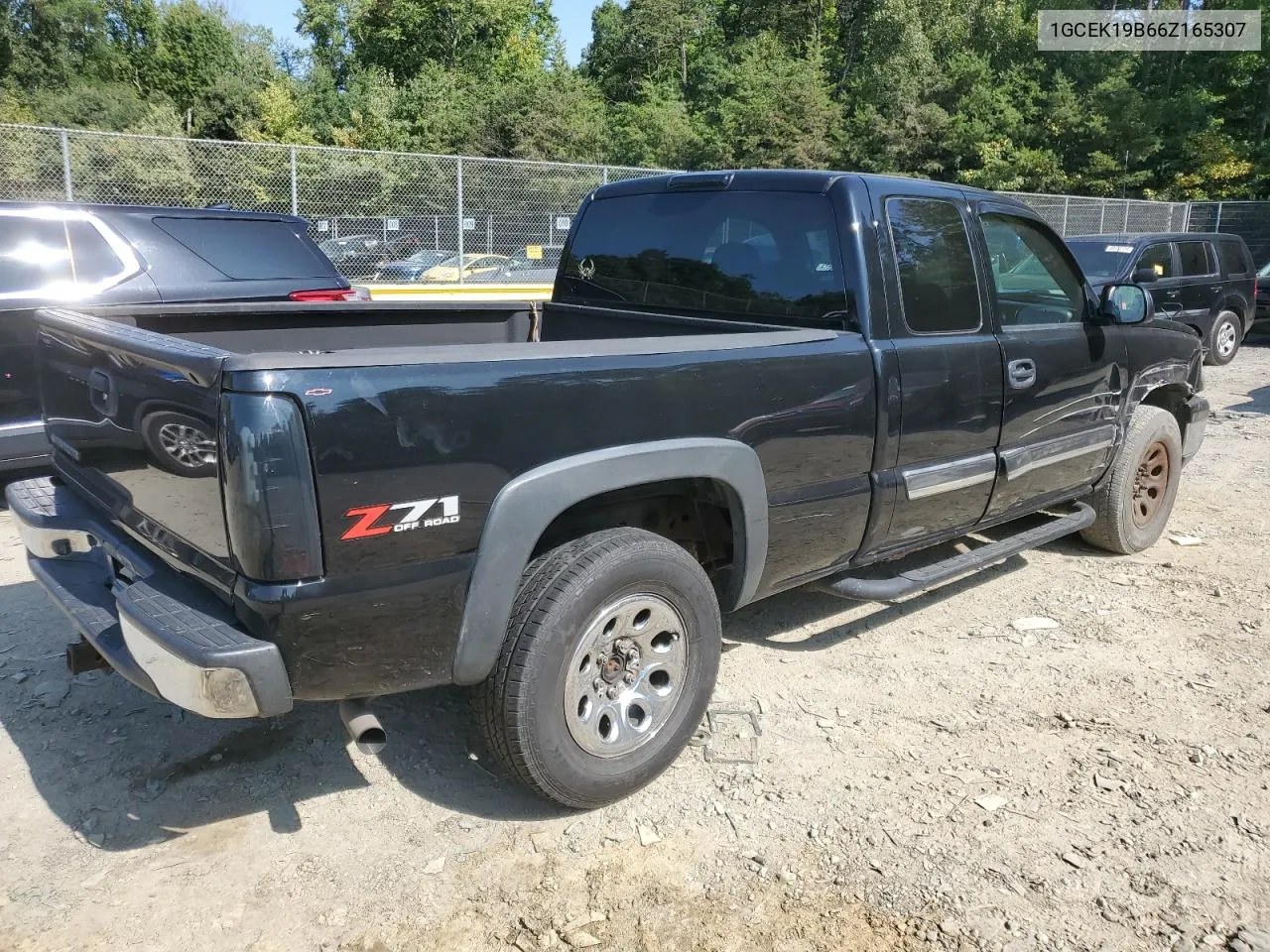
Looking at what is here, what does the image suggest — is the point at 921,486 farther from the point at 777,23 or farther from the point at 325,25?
the point at 325,25

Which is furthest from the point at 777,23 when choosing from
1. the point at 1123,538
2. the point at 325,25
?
the point at 1123,538

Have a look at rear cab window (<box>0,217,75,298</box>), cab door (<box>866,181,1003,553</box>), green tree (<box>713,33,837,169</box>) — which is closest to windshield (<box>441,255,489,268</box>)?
rear cab window (<box>0,217,75,298</box>)

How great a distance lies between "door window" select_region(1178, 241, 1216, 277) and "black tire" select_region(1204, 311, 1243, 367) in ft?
2.56

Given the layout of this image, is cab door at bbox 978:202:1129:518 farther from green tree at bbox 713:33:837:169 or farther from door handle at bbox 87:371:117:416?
green tree at bbox 713:33:837:169

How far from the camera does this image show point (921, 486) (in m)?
3.73

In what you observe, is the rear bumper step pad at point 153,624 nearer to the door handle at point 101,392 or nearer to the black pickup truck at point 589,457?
the black pickup truck at point 589,457

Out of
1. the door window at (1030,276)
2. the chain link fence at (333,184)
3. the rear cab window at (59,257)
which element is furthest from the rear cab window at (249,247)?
the chain link fence at (333,184)

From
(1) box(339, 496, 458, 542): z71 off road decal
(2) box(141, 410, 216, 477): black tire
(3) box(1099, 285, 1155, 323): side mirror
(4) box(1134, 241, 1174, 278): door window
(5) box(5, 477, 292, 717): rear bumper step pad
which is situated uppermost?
(4) box(1134, 241, 1174, 278): door window

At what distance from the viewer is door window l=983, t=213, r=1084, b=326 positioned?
4199mm

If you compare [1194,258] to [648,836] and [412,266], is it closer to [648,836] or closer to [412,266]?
[412,266]

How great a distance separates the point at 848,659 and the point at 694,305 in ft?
5.27

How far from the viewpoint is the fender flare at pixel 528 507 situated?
8.30 feet

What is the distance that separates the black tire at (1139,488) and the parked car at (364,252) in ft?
34.6

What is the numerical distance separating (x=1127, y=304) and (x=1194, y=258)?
947 centimetres
